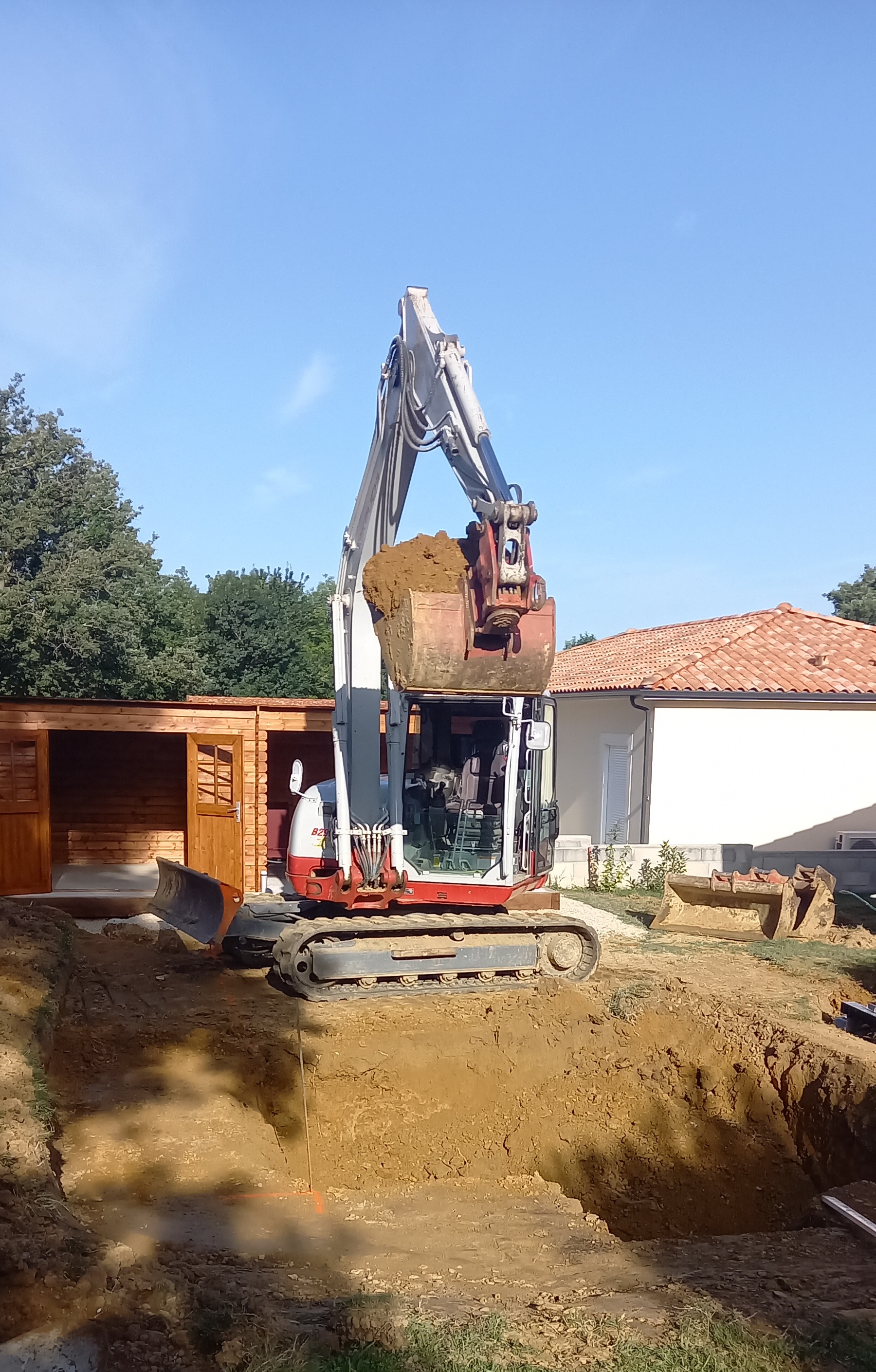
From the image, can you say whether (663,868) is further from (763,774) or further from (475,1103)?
(475,1103)

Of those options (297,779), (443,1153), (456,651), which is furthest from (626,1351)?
(297,779)

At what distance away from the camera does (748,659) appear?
18.0 meters

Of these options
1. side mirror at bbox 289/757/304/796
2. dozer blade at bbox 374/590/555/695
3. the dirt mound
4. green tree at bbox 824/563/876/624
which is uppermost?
green tree at bbox 824/563/876/624

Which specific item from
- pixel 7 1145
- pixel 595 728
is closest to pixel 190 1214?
pixel 7 1145

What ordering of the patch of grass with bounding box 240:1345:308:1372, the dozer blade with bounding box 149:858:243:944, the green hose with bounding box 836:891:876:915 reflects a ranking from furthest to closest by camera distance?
the green hose with bounding box 836:891:876:915
the dozer blade with bounding box 149:858:243:944
the patch of grass with bounding box 240:1345:308:1372

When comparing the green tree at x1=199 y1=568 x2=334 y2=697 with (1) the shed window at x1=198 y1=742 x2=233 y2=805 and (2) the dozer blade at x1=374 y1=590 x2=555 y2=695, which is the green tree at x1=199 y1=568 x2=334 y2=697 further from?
(2) the dozer blade at x1=374 y1=590 x2=555 y2=695

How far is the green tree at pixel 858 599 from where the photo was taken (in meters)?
43.8

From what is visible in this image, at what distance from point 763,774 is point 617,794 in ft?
9.05

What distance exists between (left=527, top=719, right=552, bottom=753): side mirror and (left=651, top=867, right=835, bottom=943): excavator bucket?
4981 millimetres

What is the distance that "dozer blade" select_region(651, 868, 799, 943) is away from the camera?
12.3m

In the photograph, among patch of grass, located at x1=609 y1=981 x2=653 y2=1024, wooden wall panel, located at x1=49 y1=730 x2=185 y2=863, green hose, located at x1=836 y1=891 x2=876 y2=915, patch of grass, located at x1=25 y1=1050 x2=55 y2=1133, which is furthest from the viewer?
wooden wall panel, located at x1=49 y1=730 x2=185 y2=863

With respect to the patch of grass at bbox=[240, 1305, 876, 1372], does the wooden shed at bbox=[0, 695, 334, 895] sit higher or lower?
higher

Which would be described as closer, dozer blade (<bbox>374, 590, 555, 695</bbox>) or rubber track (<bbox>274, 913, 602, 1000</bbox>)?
dozer blade (<bbox>374, 590, 555, 695</bbox>)

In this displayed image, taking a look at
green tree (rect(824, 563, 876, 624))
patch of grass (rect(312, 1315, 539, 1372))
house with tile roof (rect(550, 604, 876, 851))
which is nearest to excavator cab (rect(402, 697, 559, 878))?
patch of grass (rect(312, 1315, 539, 1372))
